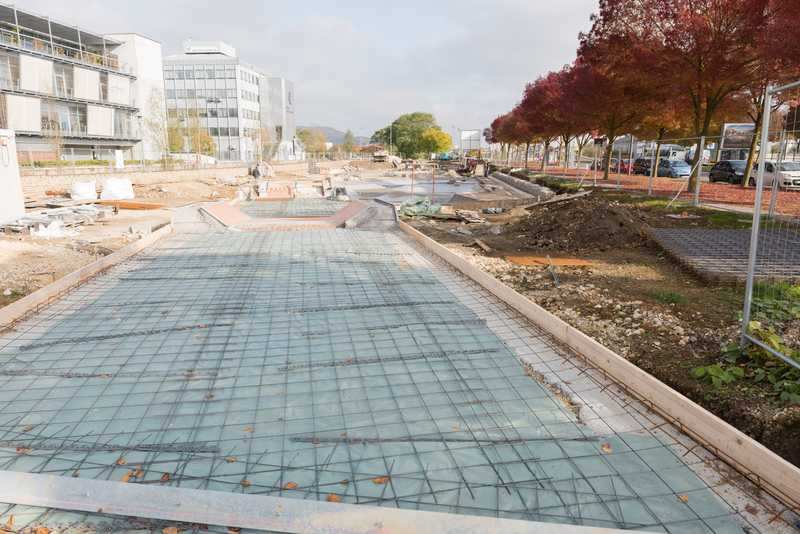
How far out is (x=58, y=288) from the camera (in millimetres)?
6062

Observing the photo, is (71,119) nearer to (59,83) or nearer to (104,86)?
(59,83)

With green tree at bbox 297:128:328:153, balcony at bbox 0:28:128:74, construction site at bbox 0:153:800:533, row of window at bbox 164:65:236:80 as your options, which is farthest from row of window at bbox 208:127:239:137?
construction site at bbox 0:153:800:533

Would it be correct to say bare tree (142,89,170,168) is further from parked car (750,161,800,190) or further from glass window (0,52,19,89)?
parked car (750,161,800,190)

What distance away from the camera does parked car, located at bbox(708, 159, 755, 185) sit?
20.7 meters

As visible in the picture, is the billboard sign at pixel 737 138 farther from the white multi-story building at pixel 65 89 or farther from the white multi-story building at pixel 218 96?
the white multi-story building at pixel 218 96

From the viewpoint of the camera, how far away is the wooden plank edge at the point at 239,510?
218cm

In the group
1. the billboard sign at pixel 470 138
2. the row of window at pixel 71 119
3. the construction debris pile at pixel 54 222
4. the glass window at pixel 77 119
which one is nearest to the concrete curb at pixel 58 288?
the construction debris pile at pixel 54 222

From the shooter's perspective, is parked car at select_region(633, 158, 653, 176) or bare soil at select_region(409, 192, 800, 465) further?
parked car at select_region(633, 158, 653, 176)

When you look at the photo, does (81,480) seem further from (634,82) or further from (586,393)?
(634,82)

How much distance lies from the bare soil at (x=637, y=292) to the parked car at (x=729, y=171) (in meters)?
11.9

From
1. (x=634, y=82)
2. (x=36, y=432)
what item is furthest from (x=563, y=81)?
(x=36, y=432)

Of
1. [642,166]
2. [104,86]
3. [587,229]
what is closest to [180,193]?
[587,229]

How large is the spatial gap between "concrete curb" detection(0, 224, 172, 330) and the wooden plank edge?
3.34 m

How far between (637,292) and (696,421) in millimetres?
3189
